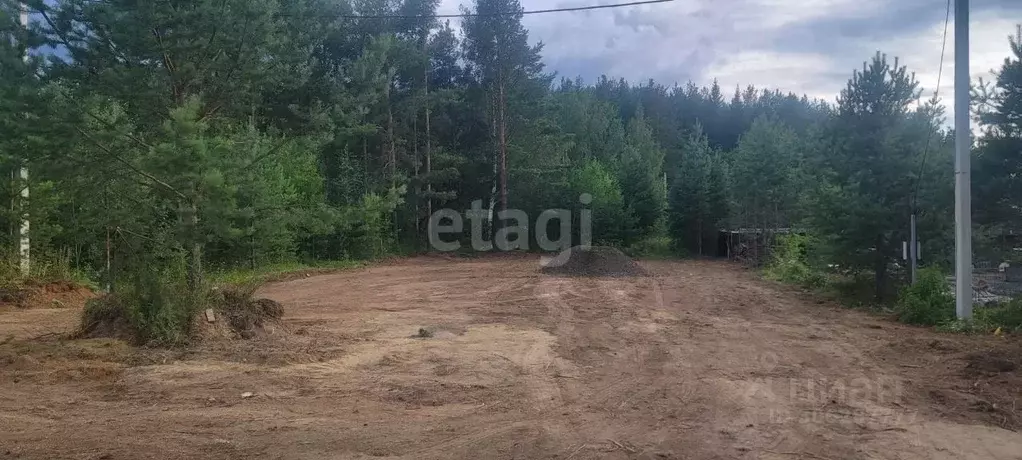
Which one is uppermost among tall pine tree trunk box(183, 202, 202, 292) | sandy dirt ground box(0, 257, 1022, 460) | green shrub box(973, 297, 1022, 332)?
tall pine tree trunk box(183, 202, 202, 292)

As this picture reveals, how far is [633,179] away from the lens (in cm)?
3669

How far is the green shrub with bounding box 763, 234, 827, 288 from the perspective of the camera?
1883 cm

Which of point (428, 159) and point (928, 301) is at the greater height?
point (428, 159)

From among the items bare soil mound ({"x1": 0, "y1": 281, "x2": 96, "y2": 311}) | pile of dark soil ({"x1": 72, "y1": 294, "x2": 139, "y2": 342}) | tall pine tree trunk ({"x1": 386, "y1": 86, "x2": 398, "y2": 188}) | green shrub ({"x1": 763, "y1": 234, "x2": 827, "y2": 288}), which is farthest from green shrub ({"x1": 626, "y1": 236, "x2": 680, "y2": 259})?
pile of dark soil ({"x1": 72, "y1": 294, "x2": 139, "y2": 342})

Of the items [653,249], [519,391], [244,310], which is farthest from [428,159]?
[519,391]

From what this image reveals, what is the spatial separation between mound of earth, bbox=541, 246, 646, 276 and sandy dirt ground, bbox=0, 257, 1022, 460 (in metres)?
9.75

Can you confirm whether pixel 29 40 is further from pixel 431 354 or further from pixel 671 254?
pixel 671 254

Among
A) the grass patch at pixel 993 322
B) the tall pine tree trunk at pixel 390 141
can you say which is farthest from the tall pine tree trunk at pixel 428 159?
the grass patch at pixel 993 322

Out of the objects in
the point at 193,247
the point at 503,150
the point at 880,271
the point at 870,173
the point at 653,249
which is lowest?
the point at 653,249

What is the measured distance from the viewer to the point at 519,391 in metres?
7.18

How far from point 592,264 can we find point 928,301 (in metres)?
12.1

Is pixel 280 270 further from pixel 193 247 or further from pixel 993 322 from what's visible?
pixel 993 322

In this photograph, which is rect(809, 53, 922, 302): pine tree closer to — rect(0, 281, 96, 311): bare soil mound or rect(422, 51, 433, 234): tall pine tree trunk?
rect(0, 281, 96, 311): bare soil mound

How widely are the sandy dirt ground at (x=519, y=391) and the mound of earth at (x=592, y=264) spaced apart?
9748mm
